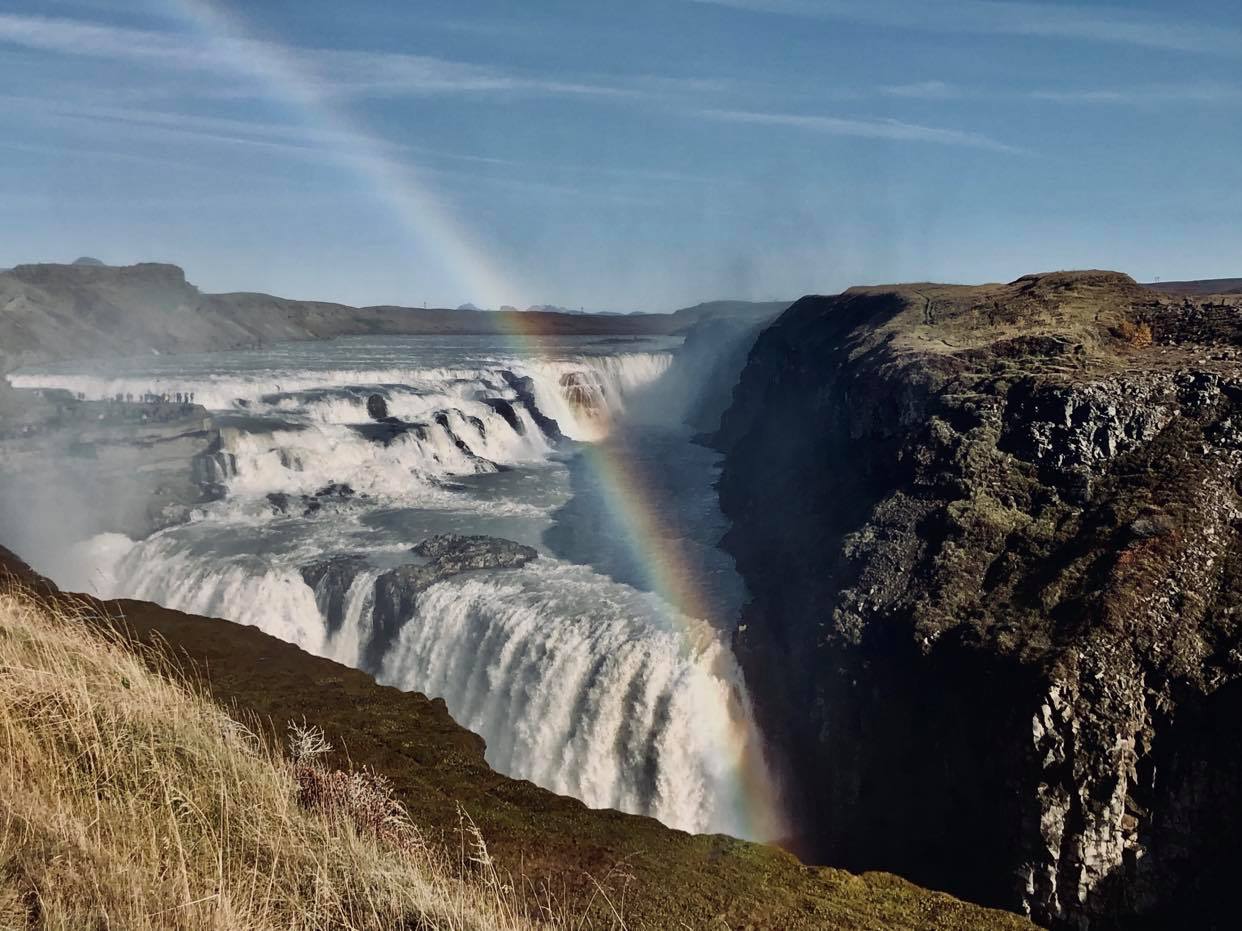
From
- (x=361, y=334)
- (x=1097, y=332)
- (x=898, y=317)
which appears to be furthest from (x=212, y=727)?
(x=361, y=334)

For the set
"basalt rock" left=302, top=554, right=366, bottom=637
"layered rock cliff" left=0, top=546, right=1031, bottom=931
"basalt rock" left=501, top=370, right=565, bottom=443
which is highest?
"basalt rock" left=501, top=370, right=565, bottom=443

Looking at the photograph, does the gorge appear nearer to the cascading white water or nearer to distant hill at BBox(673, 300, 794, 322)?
the cascading white water

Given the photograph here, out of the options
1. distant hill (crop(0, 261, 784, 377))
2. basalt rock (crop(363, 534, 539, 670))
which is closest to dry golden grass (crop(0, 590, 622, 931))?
basalt rock (crop(363, 534, 539, 670))

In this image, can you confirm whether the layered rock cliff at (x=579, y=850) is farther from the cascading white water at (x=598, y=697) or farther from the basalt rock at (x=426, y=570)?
the basalt rock at (x=426, y=570)

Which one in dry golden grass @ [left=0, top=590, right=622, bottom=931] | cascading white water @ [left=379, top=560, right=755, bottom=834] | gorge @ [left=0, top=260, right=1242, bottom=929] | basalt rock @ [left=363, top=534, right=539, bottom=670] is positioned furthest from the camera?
basalt rock @ [left=363, top=534, right=539, bottom=670]

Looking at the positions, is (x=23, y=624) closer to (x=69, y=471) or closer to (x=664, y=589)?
(x=664, y=589)

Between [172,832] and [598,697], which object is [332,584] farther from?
[172,832]

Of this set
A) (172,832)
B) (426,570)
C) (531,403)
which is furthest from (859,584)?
(531,403)

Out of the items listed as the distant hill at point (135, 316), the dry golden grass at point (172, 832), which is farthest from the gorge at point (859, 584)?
the distant hill at point (135, 316)
